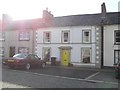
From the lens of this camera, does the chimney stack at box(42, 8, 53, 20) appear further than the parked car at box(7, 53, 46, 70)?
Yes

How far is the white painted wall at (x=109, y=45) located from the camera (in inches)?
1028

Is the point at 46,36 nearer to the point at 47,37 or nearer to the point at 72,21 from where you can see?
the point at 47,37

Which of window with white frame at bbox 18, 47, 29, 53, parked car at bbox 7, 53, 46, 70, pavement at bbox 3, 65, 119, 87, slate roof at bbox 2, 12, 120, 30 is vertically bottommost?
pavement at bbox 3, 65, 119, 87

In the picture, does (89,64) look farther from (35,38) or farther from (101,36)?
(35,38)

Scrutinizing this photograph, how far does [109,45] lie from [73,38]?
188 inches

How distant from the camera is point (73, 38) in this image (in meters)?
28.3

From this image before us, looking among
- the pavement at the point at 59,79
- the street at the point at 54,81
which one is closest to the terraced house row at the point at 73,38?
the pavement at the point at 59,79

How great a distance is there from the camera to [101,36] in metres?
26.6

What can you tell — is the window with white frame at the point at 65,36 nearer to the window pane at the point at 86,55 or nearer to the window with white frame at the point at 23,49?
the window pane at the point at 86,55

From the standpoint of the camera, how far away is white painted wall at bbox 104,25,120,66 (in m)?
26.1

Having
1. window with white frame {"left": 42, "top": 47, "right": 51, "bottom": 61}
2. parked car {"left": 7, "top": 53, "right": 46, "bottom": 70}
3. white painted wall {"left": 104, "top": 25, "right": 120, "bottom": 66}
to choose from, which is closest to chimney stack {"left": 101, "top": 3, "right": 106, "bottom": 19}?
white painted wall {"left": 104, "top": 25, "right": 120, "bottom": 66}

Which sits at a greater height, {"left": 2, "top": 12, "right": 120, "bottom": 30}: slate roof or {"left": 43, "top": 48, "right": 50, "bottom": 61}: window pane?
{"left": 2, "top": 12, "right": 120, "bottom": 30}: slate roof

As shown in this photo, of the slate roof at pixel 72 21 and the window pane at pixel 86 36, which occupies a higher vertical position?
the slate roof at pixel 72 21

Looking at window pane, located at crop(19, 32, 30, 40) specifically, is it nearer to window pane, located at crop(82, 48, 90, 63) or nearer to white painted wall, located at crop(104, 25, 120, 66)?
window pane, located at crop(82, 48, 90, 63)
